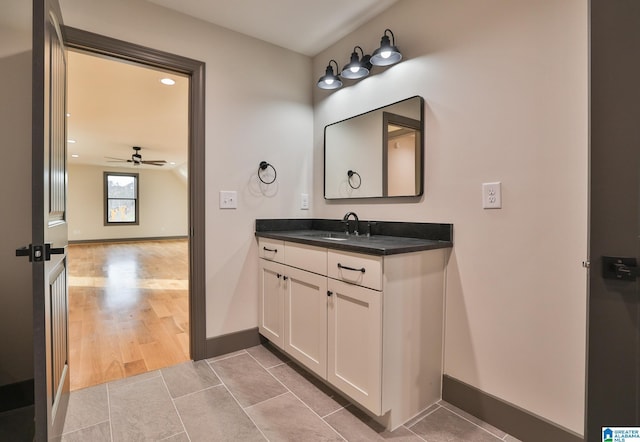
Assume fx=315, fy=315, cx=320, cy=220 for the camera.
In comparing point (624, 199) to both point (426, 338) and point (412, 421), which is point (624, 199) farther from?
point (412, 421)

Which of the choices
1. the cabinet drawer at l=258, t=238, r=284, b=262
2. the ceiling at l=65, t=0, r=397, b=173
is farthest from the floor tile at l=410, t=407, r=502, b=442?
the ceiling at l=65, t=0, r=397, b=173

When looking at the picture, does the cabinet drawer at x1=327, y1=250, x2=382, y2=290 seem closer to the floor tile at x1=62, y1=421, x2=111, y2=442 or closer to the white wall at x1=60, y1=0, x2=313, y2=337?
the white wall at x1=60, y1=0, x2=313, y2=337

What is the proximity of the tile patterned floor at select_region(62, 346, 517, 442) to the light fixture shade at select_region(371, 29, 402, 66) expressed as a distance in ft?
6.67

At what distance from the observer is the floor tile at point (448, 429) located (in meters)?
1.47

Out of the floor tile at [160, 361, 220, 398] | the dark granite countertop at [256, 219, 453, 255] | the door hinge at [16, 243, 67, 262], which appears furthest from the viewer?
the floor tile at [160, 361, 220, 398]

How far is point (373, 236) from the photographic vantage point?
215 centimetres

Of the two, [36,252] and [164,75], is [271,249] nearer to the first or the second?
[36,252]

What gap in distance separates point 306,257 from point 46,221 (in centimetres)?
121

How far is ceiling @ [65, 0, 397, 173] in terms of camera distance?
6.84 ft

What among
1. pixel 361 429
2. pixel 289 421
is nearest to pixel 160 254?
pixel 289 421

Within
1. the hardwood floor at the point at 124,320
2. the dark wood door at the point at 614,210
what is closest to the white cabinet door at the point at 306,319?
the hardwood floor at the point at 124,320

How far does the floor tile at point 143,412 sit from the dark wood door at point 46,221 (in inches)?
9.8

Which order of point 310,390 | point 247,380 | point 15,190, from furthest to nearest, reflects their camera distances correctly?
1. point 247,380
2. point 310,390
3. point 15,190

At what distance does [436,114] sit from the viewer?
182cm
